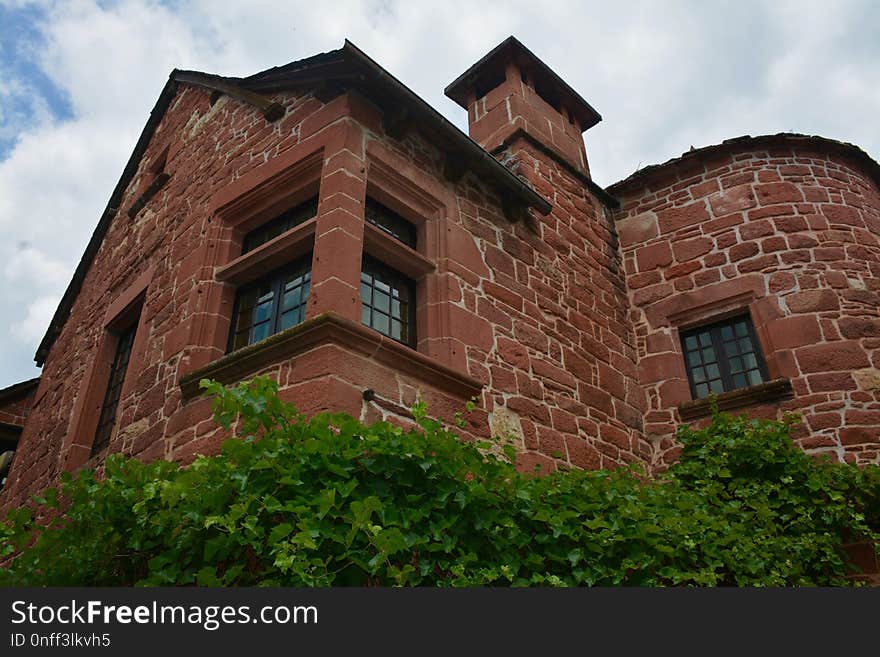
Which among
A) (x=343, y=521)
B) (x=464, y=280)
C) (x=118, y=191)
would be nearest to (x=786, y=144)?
(x=464, y=280)

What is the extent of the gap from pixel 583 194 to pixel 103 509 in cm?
626

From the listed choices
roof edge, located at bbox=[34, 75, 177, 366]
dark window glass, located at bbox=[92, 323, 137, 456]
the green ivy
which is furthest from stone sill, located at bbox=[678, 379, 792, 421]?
roof edge, located at bbox=[34, 75, 177, 366]

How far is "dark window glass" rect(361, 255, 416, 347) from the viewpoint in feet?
15.6

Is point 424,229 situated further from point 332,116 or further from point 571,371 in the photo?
point 571,371

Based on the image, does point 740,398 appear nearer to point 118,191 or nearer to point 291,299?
point 291,299

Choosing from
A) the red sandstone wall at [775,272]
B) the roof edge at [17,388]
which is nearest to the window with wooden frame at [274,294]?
the red sandstone wall at [775,272]

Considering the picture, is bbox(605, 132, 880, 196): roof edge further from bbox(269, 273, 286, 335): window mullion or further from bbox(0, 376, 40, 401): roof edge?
bbox(0, 376, 40, 401): roof edge

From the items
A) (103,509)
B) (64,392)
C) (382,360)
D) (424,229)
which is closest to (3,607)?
(103,509)

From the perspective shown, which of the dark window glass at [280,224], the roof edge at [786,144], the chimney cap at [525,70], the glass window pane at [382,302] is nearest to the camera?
the glass window pane at [382,302]

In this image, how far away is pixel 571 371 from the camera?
592cm

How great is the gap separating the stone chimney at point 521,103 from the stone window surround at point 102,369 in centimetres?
422

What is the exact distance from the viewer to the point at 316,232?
4555 millimetres

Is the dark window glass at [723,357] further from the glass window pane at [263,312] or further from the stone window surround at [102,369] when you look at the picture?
the stone window surround at [102,369]

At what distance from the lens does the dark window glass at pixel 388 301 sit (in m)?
4.76
